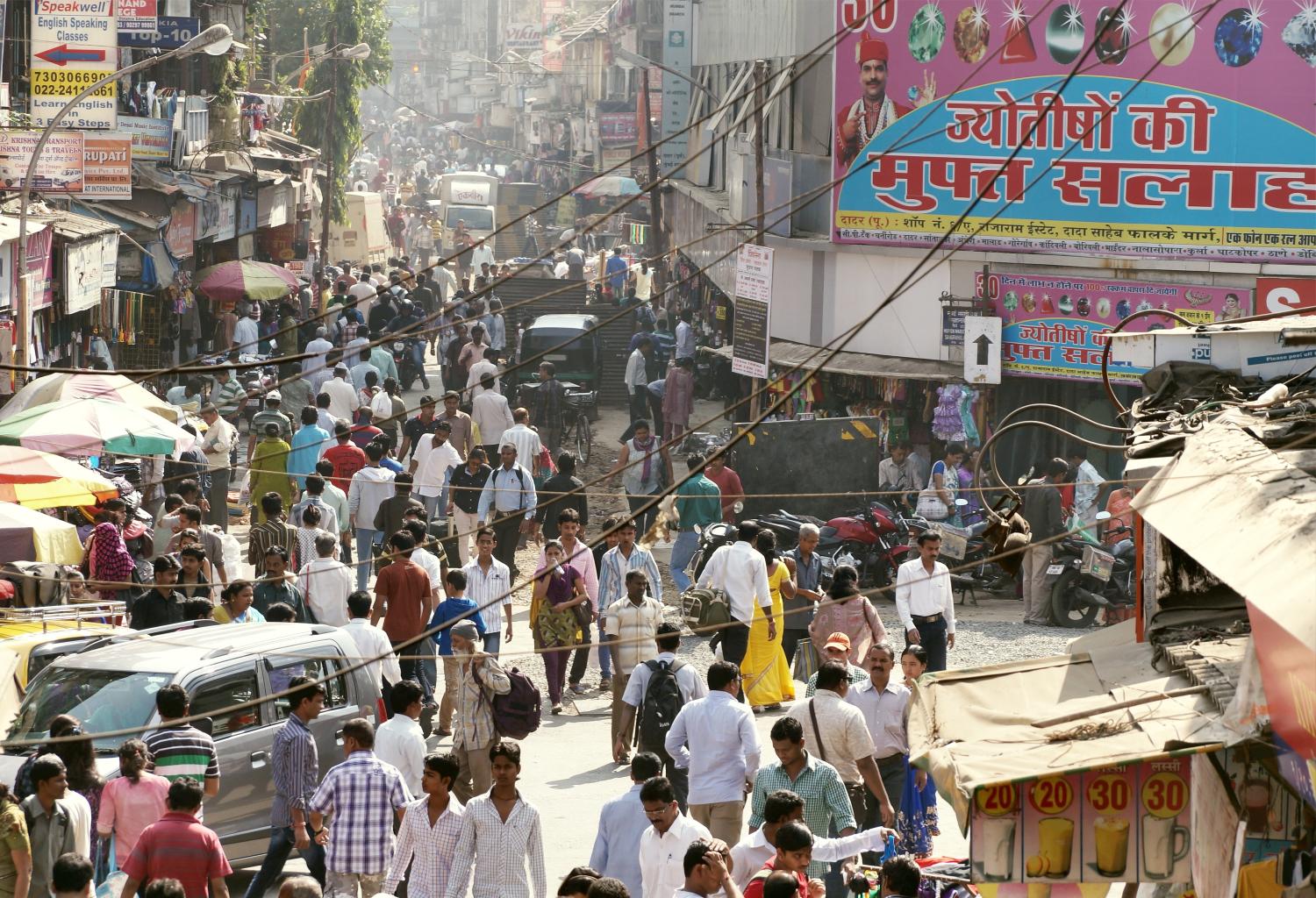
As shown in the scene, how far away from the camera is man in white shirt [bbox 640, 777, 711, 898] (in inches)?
287

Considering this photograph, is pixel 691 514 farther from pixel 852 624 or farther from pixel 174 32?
pixel 174 32

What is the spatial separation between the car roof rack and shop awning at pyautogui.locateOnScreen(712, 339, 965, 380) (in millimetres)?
10159

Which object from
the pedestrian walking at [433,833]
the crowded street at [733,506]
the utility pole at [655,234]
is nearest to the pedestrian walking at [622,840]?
the crowded street at [733,506]

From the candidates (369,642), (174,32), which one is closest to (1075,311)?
(369,642)

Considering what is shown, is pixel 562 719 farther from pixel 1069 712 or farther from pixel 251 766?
pixel 1069 712

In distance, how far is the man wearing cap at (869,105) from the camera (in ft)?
70.1

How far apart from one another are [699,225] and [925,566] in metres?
25.6

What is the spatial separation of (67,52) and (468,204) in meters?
33.0

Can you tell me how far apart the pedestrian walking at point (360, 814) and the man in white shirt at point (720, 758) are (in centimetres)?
141

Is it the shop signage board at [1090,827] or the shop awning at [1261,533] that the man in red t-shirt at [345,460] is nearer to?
the shop signage board at [1090,827]

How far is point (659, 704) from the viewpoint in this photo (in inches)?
385

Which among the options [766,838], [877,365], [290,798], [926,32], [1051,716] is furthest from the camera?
[877,365]

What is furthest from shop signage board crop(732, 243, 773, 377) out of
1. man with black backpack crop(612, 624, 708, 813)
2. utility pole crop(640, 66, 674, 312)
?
utility pole crop(640, 66, 674, 312)

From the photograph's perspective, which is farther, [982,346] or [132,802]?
[982,346]
